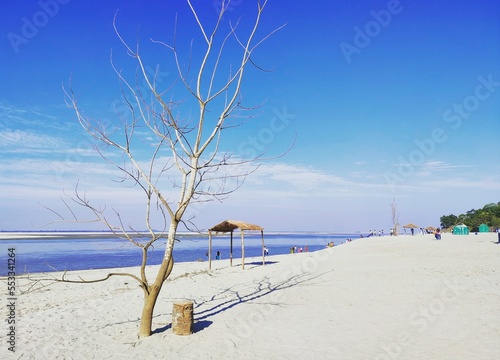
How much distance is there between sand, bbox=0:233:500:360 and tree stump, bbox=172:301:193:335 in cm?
19

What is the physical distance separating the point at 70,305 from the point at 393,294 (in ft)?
31.8

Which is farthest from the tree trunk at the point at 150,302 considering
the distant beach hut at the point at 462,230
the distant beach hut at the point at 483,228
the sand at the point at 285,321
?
the distant beach hut at the point at 483,228

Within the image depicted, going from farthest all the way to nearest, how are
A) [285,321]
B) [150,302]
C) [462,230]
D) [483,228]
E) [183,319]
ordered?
1. [483,228]
2. [462,230]
3. [285,321]
4. [183,319]
5. [150,302]

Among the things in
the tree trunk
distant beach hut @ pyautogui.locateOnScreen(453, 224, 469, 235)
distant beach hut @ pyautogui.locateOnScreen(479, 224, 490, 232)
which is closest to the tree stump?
the tree trunk

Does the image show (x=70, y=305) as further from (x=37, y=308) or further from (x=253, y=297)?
(x=253, y=297)

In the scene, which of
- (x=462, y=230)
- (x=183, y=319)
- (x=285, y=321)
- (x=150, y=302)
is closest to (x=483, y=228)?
(x=462, y=230)

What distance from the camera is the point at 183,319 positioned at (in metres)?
6.45

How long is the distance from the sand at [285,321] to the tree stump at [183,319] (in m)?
0.19

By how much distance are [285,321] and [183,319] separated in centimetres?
241

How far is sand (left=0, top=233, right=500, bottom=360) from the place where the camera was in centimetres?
579

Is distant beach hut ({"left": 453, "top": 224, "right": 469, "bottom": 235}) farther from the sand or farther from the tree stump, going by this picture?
the tree stump

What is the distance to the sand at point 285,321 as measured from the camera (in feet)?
19.0

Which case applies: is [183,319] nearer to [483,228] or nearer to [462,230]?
[462,230]

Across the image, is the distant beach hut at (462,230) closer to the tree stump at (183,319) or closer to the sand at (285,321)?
the sand at (285,321)
